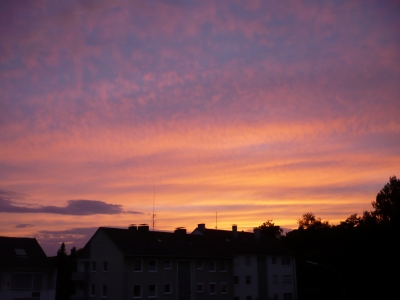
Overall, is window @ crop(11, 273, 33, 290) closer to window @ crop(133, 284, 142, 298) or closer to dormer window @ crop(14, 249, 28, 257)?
dormer window @ crop(14, 249, 28, 257)

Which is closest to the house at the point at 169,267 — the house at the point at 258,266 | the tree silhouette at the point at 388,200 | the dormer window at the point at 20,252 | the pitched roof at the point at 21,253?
the house at the point at 258,266


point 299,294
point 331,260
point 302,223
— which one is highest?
point 302,223

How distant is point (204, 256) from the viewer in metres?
58.5

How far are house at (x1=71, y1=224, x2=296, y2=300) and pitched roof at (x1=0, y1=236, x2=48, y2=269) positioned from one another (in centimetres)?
693

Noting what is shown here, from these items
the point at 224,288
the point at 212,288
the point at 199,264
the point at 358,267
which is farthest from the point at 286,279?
the point at 199,264

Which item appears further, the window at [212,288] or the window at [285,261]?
the window at [285,261]

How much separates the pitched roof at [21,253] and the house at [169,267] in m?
6.93

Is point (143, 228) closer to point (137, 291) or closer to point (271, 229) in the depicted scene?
point (137, 291)

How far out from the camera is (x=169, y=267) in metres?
55.7

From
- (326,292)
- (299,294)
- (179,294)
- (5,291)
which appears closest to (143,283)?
(179,294)

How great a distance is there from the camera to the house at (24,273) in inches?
1850

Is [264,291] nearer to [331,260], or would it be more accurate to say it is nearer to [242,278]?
[242,278]

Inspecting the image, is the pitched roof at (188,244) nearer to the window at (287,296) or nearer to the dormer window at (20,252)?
the window at (287,296)

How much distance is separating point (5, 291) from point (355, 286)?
1927 inches
